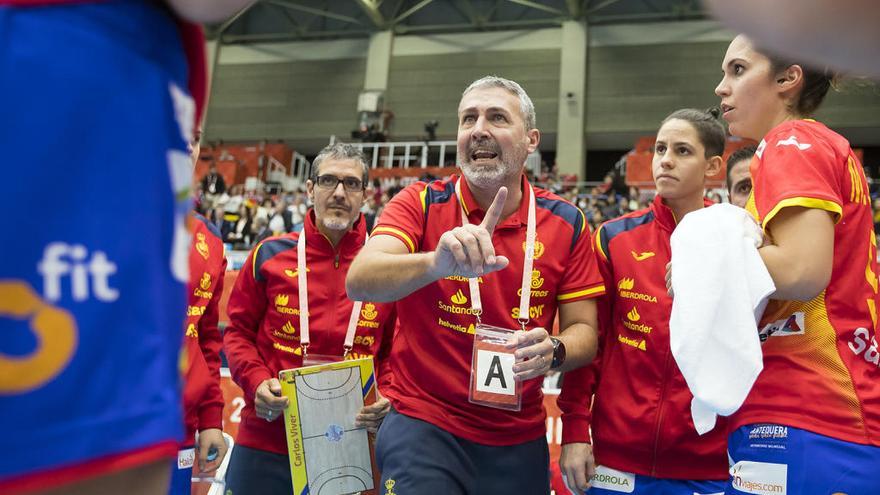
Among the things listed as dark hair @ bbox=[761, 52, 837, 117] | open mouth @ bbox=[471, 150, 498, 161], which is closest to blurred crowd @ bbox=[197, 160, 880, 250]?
open mouth @ bbox=[471, 150, 498, 161]

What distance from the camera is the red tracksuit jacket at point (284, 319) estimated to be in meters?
3.08

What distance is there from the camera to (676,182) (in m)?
2.75

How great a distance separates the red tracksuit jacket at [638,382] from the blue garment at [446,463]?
26 cm

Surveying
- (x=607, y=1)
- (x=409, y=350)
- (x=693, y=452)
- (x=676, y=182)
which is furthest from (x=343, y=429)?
(x=607, y=1)

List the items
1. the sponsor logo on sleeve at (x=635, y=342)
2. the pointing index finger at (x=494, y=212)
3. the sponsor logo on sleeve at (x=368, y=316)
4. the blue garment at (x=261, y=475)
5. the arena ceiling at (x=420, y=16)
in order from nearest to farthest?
the pointing index finger at (x=494, y=212) < the sponsor logo on sleeve at (x=635, y=342) < the blue garment at (x=261, y=475) < the sponsor logo on sleeve at (x=368, y=316) < the arena ceiling at (x=420, y=16)

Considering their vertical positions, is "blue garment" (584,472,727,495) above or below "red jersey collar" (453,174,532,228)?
below

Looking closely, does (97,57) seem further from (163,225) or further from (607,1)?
(607,1)

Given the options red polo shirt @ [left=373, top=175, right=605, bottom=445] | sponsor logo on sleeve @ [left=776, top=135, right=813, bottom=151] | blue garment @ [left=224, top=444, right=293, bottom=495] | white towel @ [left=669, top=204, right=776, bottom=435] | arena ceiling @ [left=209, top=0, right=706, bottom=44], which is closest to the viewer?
white towel @ [left=669, top=204, right=776, bottom=435]

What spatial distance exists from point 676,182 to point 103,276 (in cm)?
236

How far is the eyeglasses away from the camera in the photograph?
11.3 ft

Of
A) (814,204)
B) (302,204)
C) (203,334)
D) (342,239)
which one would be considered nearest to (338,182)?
(342,239)

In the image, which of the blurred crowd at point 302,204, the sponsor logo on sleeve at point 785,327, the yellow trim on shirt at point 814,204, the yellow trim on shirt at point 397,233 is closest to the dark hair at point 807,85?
the yellow trim on shirt at point 814,204

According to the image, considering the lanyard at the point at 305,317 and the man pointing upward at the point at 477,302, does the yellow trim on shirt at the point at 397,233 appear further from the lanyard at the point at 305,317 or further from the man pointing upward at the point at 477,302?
the lanyard at the point at 305,317

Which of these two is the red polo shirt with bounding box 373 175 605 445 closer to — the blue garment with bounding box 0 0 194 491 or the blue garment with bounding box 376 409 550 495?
the blue garment with bounding box 376 409 550 495
